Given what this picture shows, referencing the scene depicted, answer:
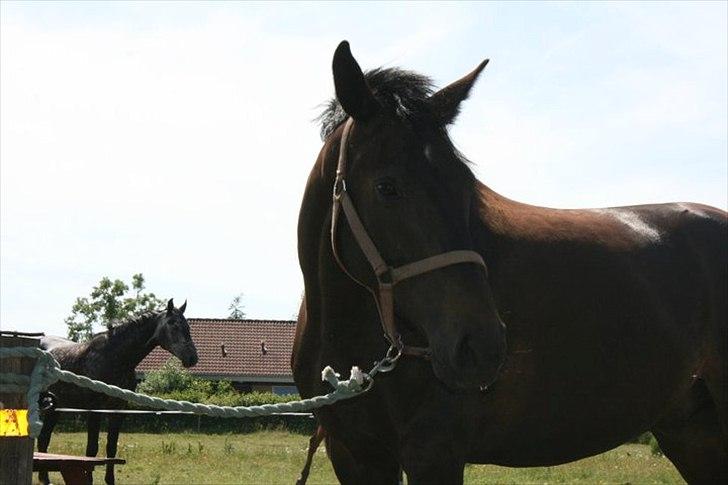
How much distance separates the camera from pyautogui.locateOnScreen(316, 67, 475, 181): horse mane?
138 inches

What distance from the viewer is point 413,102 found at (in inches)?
142

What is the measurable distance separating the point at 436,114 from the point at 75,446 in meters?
16.5

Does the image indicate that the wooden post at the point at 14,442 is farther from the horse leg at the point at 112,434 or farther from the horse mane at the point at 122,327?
the horse mane at the point at 122,327

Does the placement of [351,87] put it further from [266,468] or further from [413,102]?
[266,468]

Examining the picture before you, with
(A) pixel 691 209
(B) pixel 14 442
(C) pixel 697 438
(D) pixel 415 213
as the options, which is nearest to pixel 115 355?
(C) pixel 697 438

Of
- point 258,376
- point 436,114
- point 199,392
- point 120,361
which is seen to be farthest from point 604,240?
point 258,376

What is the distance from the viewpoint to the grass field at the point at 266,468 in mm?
13602

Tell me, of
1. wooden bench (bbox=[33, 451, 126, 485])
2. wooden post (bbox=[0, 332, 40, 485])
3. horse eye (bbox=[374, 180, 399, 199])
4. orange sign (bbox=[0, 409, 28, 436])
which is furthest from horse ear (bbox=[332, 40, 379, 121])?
wooden bench (bbox=[33, 451, 126, 485])

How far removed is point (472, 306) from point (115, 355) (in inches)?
476

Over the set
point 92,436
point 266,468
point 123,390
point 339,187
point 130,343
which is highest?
point 339,187

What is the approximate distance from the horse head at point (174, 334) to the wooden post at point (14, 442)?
12446 mm

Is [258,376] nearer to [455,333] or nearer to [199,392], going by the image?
[199,392]

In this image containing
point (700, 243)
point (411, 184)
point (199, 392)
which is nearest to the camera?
point (411, 184)

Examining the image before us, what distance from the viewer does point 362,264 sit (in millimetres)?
A: 3480
